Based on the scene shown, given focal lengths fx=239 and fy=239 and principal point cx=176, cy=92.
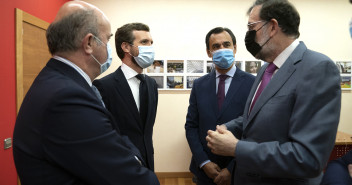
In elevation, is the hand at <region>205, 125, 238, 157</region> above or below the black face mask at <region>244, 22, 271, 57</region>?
below

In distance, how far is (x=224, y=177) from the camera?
185cm

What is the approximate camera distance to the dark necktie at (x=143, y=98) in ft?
6.34

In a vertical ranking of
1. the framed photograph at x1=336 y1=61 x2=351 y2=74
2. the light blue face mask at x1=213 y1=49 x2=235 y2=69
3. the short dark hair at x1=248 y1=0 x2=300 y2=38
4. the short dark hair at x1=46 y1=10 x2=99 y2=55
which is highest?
the short dark hair at x1=248 y1=0 x2=300 y2=38

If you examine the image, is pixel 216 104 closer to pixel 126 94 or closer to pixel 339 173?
pixel 126 94

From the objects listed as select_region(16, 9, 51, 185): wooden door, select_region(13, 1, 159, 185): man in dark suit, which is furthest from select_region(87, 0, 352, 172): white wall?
select_region(13, 1, 159, 185): man in dark suit

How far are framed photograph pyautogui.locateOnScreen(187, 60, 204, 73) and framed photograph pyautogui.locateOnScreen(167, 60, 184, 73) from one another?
0.41 feet

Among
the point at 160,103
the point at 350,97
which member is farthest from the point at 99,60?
the point at 350,97

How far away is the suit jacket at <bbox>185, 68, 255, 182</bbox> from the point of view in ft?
6.49

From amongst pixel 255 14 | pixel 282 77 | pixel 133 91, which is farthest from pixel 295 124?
pixel 133 91

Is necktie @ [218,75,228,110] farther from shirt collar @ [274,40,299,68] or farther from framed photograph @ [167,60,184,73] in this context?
framed photograph @ [167,60,184,73]

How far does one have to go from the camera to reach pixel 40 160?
2.90 ft

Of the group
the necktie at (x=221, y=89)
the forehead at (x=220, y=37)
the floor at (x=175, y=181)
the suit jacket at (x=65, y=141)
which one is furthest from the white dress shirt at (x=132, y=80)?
the floor at (x=175, y=181)

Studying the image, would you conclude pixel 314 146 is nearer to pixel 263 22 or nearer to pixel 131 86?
pixel 263 22

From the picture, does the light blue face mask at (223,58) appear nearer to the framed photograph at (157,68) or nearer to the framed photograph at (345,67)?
the framed photograph at (157,68)
